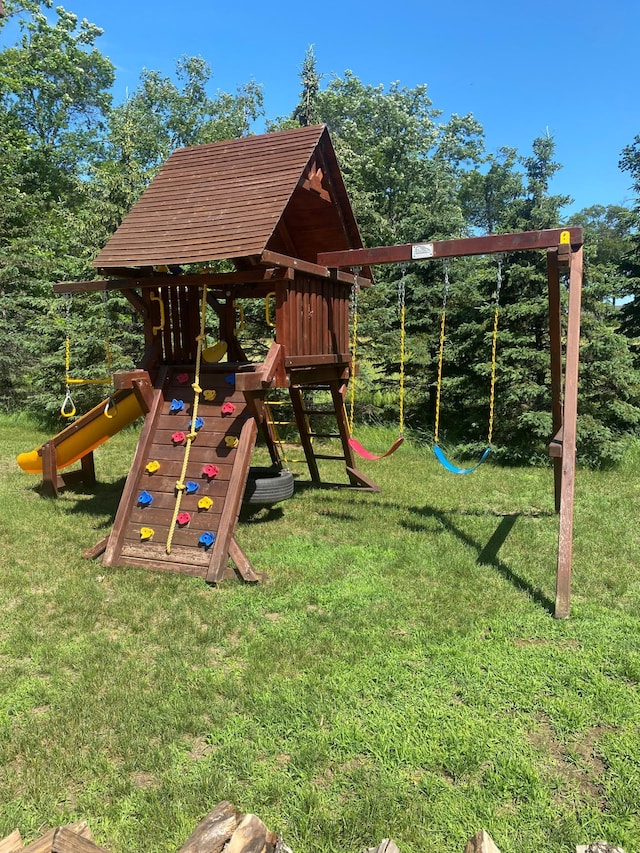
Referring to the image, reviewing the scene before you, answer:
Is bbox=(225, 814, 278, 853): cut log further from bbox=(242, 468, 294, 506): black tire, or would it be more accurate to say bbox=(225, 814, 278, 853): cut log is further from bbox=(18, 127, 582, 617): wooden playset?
bbox=(242, 468, 294, 506): black tire

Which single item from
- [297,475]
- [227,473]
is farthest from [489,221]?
[227,473]

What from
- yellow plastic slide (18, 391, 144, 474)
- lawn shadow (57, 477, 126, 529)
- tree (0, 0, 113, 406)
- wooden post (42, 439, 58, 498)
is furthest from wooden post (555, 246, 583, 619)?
tree (0, 0, 113, 406)

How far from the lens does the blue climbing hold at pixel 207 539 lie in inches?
203

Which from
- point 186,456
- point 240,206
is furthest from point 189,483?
point 240,206

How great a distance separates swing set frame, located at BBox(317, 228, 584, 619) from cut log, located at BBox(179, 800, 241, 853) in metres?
3.09

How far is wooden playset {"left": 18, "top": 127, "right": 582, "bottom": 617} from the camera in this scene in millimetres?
5172

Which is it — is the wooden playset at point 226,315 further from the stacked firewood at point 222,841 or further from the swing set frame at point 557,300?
the stacked firewood at point 222,841

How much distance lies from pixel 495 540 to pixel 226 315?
390 centimetres

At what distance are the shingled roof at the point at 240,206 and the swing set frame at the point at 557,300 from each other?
1031 millimetres

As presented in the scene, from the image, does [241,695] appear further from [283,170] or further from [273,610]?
[283,170]

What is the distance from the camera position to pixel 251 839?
1.90 metres

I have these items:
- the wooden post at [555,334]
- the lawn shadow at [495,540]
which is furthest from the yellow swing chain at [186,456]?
the wooden post at [555,334]

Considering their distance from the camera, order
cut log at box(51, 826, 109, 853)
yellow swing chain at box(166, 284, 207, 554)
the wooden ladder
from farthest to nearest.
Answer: the wooden ladder, yellow swing chain at box(166, 284, 207, 554), cut log at box(51, 826, 109, 853)

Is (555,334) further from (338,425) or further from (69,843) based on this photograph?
(69,843)
